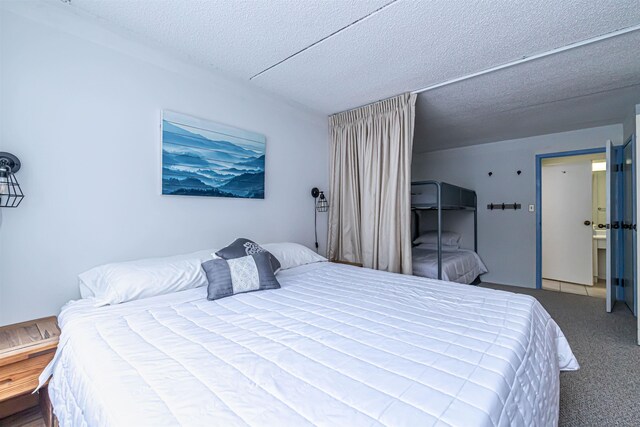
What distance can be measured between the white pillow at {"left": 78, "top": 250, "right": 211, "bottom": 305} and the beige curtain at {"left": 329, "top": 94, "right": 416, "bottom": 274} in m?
1.79

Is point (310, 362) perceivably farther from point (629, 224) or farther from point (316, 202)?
point (629, 224)

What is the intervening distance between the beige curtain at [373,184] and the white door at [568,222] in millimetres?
3512

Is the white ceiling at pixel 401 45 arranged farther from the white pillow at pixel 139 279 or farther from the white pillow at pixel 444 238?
the white pillow at pixel 444 238

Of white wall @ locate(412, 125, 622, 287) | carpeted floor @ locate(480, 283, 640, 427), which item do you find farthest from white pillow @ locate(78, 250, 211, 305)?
white wall @ locate(412, 125, 622, 287)

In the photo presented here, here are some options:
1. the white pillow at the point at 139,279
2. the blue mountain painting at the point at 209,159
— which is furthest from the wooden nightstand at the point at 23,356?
the blue mountain painting at the point at 209,159

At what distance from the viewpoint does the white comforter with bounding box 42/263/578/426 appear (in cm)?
70

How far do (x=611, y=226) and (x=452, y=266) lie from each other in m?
1.80

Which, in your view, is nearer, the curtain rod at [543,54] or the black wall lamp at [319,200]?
the curtain rod at [543,54]

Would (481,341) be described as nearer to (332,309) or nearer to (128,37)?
(332,309)

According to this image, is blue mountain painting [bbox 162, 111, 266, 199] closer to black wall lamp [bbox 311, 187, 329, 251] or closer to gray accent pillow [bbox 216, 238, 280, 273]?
gray accent pillow [bbox 216, 238, 280, 273]

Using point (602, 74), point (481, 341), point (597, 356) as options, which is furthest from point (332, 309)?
point (602, 74)

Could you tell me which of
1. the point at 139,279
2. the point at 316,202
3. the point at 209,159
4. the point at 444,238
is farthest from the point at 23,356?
the point at 444,238

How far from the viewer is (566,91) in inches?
104

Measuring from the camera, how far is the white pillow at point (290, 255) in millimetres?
2375
